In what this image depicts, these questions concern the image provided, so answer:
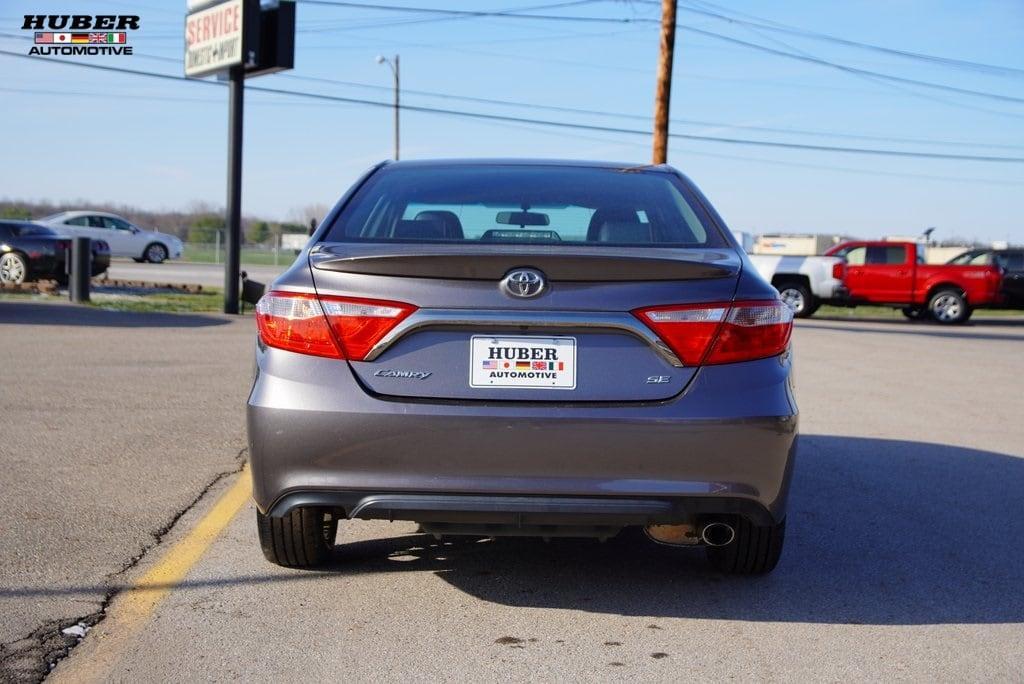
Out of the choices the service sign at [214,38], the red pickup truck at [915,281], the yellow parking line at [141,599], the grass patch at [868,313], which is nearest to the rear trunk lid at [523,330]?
the yellow parking line at [141,599]

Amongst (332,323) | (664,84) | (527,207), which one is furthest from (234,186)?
(332,323)

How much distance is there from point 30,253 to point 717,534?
19657mm

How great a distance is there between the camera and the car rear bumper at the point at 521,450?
3.74m

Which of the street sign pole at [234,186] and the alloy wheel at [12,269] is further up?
the street sign pole at [234,186]

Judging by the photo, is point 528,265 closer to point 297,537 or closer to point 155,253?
point 297,537

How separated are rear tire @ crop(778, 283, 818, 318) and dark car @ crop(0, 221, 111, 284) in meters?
15.3

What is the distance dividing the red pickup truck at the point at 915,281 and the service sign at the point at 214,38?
578 inches

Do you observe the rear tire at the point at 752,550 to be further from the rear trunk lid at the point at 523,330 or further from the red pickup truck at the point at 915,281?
the red pickup truck at the point at 915,281

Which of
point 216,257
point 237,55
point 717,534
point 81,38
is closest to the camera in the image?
point 717,534

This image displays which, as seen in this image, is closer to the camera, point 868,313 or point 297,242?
point 297,242

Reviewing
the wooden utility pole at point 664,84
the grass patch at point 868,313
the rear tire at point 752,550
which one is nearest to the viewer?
the rear tire at point 752,550

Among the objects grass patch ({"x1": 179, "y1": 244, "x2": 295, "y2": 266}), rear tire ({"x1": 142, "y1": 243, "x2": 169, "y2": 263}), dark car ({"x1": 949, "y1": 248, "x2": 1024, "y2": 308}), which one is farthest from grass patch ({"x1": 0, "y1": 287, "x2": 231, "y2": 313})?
grass patch ({"x1": 179, "y1": 244, "x2": 295, "y2": 266})

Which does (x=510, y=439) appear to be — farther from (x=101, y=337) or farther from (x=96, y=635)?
(x=101, y=337)

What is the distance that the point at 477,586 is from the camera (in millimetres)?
4461
